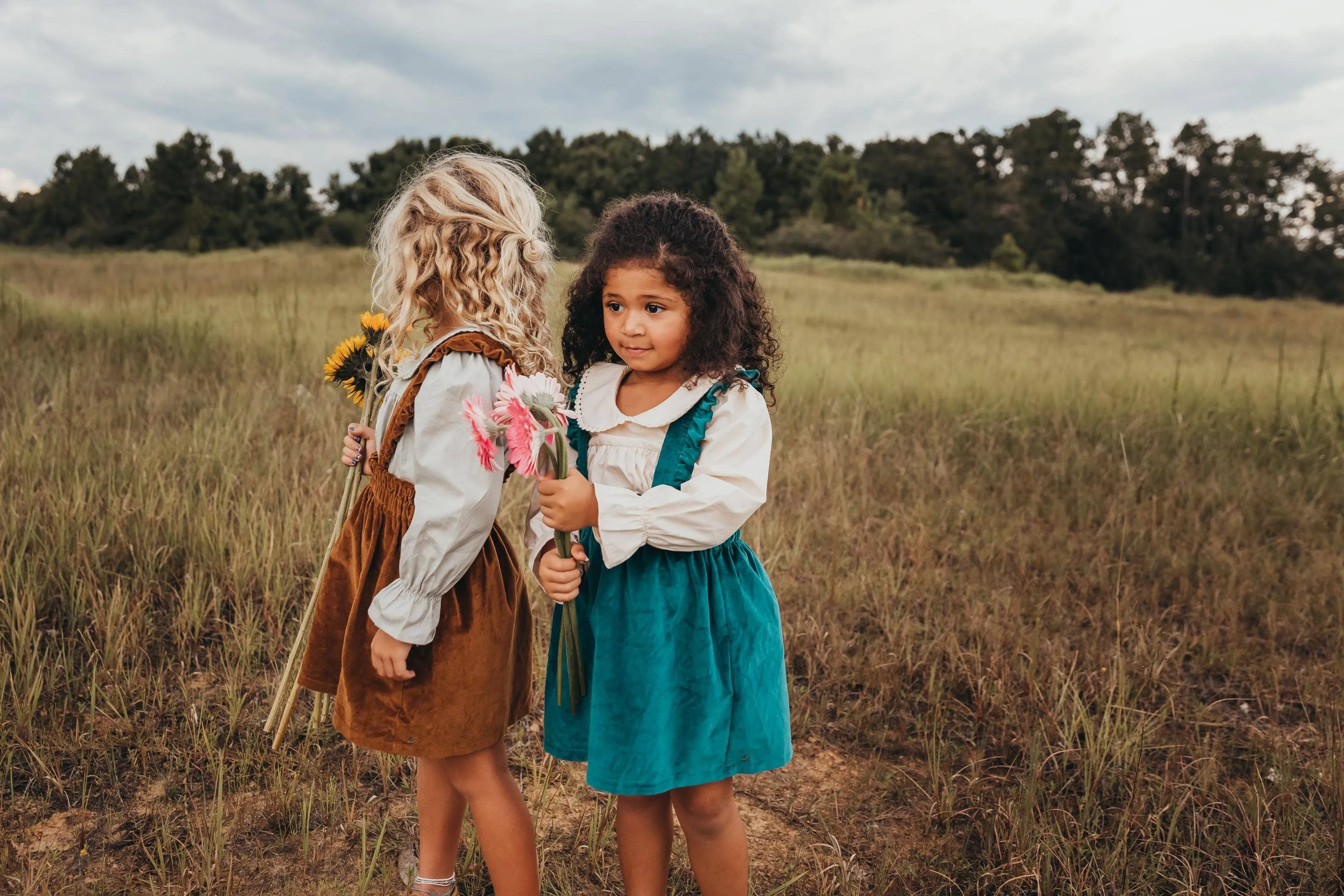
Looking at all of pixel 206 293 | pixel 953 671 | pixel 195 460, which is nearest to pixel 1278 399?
pixel 953 671

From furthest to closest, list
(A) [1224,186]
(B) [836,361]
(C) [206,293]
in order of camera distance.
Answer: (A) [1224,186] → (C) [206,293] → (B) [836,361]

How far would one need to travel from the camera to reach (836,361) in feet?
24.4

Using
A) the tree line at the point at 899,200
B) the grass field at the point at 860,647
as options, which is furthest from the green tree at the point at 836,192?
the grass field at the point at 860,647

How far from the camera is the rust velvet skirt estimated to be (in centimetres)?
158

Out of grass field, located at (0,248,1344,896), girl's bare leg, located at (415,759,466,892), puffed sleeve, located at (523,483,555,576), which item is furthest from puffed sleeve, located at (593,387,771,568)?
grass field, located at (0,248,1344,896)

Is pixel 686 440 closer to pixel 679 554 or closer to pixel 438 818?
pixel 679 554

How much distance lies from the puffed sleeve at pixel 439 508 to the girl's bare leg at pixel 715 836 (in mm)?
582

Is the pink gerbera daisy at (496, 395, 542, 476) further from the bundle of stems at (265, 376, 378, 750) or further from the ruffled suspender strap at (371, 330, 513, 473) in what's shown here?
the bundle of stems at (265, 376, 378, 750)

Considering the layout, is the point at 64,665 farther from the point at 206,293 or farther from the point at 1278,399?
the point at 206,293

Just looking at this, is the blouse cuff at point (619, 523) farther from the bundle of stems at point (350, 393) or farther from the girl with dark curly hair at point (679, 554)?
the bundle of stems at point (350, 393)

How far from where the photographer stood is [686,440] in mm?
1509

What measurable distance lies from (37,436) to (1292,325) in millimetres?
16358

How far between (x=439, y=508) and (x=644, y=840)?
0.78 metres

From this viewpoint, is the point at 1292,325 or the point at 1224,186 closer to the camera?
the point at 1292,325
